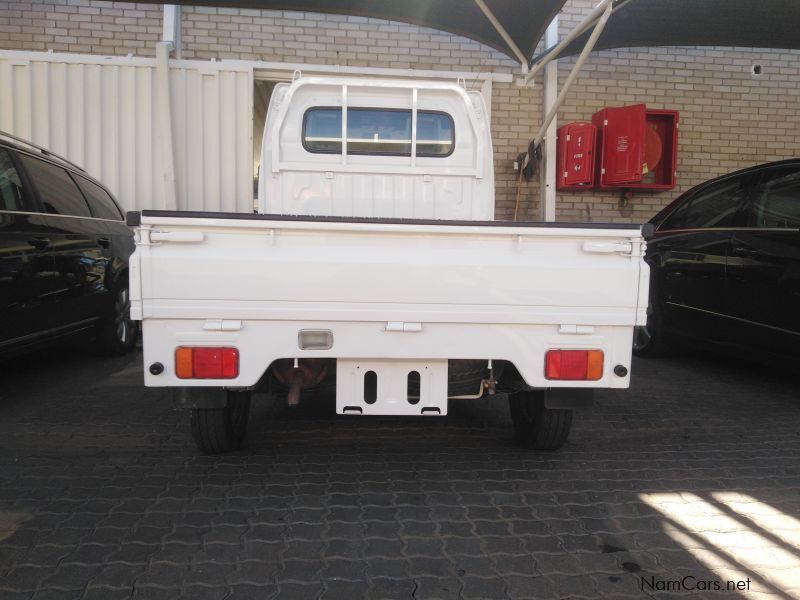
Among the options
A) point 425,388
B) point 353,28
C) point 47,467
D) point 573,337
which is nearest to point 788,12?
point 353,28

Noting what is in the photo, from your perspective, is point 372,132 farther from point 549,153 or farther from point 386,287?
point 549,153

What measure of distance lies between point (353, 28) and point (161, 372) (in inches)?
253

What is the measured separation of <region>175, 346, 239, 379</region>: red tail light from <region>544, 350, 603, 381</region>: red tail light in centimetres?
145

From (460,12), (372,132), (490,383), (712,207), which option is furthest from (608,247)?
(460,12)

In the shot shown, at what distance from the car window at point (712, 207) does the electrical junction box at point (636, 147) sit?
181 centimetres

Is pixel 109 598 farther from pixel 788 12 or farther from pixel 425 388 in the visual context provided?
pixel 788 12

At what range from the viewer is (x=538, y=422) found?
11.5ft

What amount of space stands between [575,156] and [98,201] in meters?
5.60

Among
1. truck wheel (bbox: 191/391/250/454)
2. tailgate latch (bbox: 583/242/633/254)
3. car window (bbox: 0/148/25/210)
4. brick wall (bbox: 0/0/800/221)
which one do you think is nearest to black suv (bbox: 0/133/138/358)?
car window (bbox: 0/148/25/210)

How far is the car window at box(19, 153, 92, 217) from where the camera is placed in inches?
185

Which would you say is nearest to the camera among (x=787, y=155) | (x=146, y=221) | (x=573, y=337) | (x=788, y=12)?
(x=146, y=221)

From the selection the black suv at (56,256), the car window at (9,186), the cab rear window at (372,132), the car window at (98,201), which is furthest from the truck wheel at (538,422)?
the car window at (98,201)

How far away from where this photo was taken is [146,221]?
2672mm

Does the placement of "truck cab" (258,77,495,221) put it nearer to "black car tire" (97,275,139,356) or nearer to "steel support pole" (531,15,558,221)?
"black car tire" (97,275,139,356)
